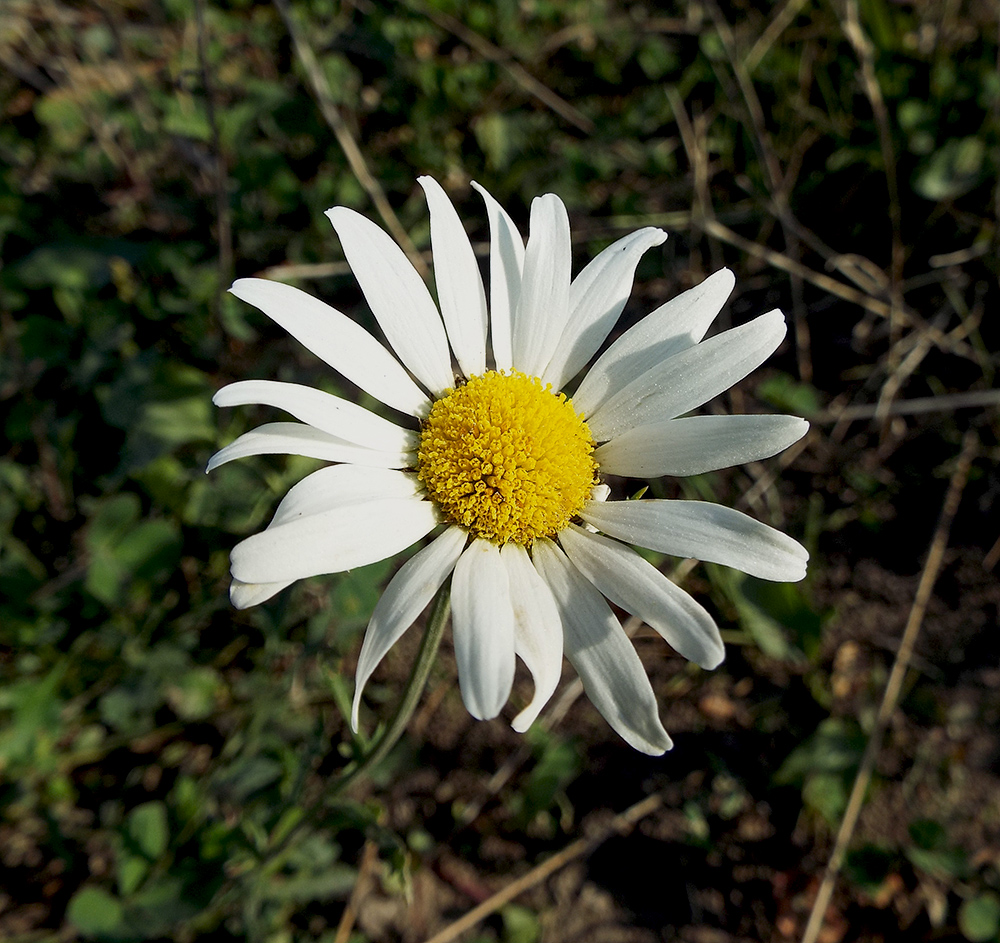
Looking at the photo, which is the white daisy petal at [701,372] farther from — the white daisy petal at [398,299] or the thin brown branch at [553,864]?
the thin brown branch at [553,864]

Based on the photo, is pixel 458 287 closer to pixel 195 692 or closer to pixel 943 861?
pixel 195 692

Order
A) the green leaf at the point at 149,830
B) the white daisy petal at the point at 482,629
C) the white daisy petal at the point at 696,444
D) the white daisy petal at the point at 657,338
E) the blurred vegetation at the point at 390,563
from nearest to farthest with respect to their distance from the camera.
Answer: the white daisy petal at the point at 482,629
the white daisy petal at the point at 696,444
the white daisy petal at the point at 657,338
the green leaf at the point at 149,830
the blurred vegetation at the point at 390,563

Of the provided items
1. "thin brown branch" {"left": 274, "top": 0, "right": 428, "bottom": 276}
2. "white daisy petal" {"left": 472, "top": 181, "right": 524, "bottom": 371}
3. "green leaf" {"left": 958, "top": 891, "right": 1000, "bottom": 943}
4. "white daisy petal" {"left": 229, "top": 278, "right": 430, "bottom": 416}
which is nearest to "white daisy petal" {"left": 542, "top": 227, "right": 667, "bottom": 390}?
"white daisy petal" {"left": 472, "top": 181, "right": 524, "bottom": 371}

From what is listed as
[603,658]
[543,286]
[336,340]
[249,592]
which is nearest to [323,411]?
[336,340]

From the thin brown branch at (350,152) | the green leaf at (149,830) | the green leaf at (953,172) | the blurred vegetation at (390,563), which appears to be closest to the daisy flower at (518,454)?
the blurred vegetation at (390,563)

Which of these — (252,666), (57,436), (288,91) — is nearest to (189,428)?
(57,436)

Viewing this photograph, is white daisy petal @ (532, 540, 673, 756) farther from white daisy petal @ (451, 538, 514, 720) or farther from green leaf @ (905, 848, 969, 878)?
green leaf @ (905, 848, 969, 878)
